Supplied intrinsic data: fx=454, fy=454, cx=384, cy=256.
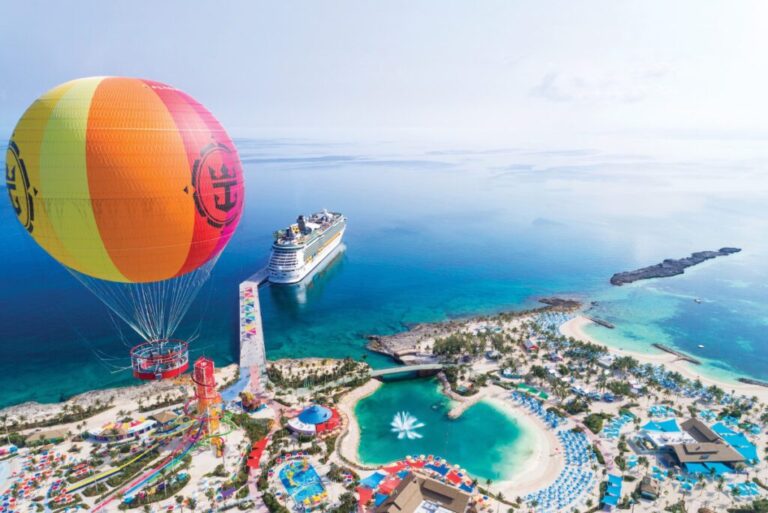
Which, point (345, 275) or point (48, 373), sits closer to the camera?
point (48, 373)

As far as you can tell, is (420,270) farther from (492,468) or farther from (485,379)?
(492,468)

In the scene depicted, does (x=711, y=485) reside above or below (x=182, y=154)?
below

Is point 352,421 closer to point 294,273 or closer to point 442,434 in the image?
point 442,434

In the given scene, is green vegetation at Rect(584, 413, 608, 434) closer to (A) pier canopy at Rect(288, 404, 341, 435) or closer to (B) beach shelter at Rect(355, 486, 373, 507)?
(B) beach shelter at Rect(355, 486, 373, 507)

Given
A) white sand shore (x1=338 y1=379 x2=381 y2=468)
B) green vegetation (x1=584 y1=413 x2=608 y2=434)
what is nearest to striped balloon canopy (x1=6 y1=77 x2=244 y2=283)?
white sand shore (x1=338 y1=379 x2=381 y2=468)

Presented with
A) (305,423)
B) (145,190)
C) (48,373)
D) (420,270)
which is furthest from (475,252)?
(145,190)

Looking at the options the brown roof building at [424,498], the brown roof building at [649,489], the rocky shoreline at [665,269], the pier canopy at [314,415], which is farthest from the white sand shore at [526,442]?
the rocky shoreline at [665,269]

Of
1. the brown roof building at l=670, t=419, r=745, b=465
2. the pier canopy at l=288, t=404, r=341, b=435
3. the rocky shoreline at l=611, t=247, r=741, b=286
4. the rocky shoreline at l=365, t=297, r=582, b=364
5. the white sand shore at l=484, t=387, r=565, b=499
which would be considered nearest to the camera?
the white sand shore at l=484, t=387, r=565, b=499
